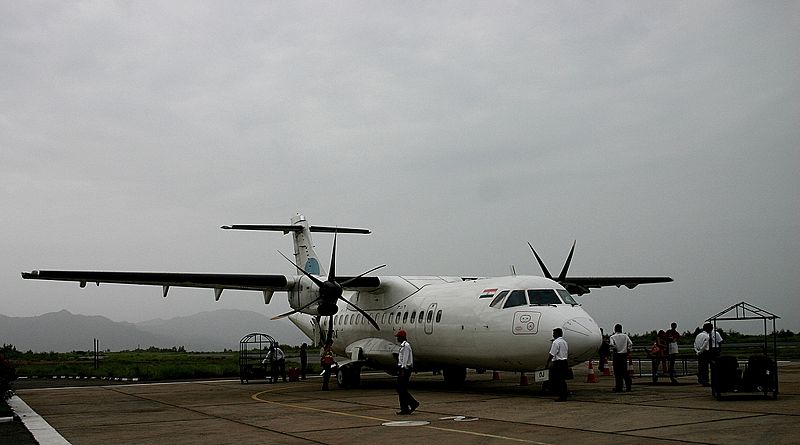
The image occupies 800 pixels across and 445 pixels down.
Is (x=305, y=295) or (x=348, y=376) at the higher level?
(x=305, y=295)

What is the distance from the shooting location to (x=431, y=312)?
20828 millimetres

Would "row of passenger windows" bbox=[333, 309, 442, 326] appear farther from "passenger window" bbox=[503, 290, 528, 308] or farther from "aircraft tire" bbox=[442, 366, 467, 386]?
"passenger window" bbox=[503, 290, 528, 308]

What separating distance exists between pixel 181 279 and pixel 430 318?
7.55 metres

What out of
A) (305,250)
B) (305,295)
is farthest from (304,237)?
(305,295)

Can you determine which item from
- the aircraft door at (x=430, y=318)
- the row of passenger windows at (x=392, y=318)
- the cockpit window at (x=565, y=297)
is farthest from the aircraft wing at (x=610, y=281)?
the cockpit window at (x=565, y=297)

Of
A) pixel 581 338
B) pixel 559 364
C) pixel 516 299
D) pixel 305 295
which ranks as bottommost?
pixel 559 364

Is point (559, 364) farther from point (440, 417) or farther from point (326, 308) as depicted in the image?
point (326, 308)

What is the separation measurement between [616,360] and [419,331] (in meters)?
5.65

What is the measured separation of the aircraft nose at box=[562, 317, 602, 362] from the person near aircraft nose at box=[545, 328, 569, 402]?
0.26 m

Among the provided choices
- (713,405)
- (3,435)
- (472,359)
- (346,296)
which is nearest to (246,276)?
(346,296)

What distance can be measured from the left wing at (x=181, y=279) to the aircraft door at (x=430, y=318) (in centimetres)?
480

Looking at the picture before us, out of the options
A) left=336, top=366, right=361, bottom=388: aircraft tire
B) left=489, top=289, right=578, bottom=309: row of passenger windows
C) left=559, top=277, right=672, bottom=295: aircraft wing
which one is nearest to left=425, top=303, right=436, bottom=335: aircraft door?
left=489, top=289, right=578, bottom=309: row of passenger windows

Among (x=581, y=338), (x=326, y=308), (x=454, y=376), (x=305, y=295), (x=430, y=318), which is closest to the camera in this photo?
(x=581, y=338)

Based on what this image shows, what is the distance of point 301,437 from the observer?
1127 centimetres
